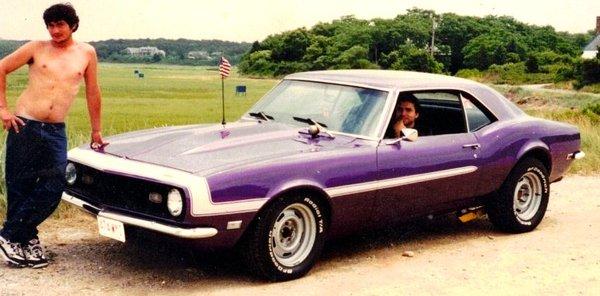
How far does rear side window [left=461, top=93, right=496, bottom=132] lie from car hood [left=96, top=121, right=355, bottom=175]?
1376mm

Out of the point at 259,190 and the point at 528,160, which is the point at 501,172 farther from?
the point at 259,190

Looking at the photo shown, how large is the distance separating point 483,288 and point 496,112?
213cm

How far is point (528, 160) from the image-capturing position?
704 cm

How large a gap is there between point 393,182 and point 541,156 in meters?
1.99

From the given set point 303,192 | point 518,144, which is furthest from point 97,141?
point 518,144

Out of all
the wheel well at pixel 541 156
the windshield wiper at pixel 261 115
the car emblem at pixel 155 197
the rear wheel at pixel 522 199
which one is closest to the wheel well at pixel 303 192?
the car emblem at pixel 155 197

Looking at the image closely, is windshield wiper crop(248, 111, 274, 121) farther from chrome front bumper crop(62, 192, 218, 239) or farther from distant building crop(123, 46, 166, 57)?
distant building crop(123, 46, 166, 57)

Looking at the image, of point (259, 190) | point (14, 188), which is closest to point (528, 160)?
point (259, 190)

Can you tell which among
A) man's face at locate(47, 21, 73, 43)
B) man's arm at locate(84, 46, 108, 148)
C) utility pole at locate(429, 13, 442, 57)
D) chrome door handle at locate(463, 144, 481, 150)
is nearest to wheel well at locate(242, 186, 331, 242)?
man's arm at locate(84, 46, 108, 148)

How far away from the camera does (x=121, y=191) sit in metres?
5.24

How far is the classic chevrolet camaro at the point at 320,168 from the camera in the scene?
5027 millimetres

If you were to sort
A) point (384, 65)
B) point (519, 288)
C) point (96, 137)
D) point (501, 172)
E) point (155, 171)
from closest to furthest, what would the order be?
point (155, 171) < point (519, 288) < point (96, 137) < point (501, 172) < point (384, 65)

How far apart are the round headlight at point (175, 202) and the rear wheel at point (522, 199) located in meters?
3.10

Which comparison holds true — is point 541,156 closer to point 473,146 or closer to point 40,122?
point 473,146
